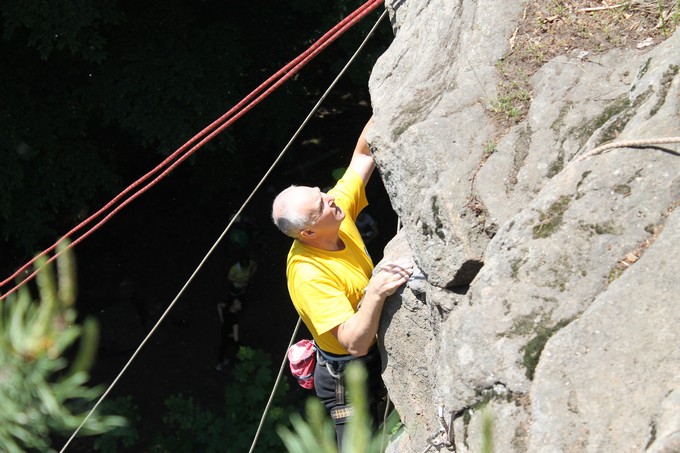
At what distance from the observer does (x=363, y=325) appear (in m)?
3.48

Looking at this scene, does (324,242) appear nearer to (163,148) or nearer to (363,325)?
(363,325)

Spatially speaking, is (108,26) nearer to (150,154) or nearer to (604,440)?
(150,154)

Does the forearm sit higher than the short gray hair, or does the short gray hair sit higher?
the short gray hair

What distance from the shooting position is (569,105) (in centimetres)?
326

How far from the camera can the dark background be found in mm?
7074

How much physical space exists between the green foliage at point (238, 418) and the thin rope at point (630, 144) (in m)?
4.24

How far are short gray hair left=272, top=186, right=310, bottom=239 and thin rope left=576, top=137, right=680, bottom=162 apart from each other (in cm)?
114

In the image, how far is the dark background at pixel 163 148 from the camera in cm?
707

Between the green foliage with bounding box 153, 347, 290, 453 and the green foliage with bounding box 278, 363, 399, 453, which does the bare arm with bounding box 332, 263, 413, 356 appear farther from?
the green foliage with bounding box 153, 347, 290, 453

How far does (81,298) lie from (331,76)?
355 centimetres

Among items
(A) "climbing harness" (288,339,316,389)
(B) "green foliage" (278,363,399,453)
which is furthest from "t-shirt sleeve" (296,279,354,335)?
(B) "green foliage" (278,363,399,453)

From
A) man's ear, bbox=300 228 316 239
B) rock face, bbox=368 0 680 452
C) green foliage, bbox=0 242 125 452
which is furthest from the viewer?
man's ear, bbox=300 228 316 239

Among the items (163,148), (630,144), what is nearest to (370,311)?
(630,144)

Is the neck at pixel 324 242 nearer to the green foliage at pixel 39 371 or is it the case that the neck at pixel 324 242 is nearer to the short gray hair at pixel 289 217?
the short gray hair at pixel 289 217
